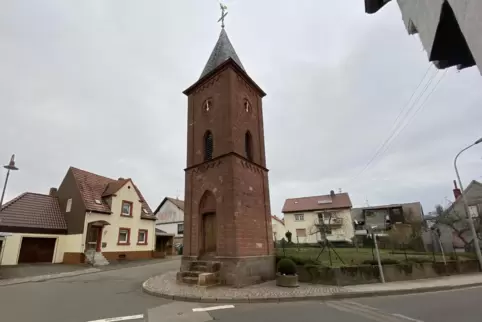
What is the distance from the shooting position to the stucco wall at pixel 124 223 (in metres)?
23.7

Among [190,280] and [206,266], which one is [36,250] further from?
[206,266]

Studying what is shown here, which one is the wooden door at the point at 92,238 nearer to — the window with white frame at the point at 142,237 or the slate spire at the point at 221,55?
the window with white frame at the point at 142,237

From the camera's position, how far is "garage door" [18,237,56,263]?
2050 cm

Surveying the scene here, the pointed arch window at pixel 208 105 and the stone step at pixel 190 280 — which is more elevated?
the pointed arch window at pixel 208 105

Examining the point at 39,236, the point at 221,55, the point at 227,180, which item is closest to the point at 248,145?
the point at 227,180

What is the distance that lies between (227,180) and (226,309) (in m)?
6.04

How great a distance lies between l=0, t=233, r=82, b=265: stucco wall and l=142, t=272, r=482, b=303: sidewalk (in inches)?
562

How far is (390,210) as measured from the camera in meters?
45.7

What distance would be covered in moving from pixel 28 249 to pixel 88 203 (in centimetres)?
535

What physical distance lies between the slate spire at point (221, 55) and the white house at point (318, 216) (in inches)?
1163

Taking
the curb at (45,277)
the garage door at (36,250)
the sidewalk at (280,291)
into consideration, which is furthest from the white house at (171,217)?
the sidewalk at (280,291)

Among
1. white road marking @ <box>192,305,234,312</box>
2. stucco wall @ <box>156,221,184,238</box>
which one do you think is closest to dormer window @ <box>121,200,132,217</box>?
stucco wall @ <box>156,221,184,238</box>

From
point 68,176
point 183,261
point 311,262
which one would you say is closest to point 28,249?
point 68,176

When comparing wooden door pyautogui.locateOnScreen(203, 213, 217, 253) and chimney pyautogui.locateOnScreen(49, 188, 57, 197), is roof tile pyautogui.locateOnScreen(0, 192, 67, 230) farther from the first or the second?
wooden door pyautogui.locateOnScreen(203, 213, 217, 253)
